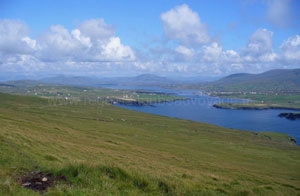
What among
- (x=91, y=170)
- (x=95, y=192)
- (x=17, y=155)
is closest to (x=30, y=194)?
(x=95, y=192)

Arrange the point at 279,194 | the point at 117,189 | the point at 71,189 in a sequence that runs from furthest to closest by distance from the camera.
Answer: the point at 279,194
the point at 117,189
the point at 71,189

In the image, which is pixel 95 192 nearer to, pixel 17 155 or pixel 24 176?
pixel 24 176

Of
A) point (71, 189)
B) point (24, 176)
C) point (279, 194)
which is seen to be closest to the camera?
point (71, 189)

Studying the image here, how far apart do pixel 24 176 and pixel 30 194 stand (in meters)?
2.93

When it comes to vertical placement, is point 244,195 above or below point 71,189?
below

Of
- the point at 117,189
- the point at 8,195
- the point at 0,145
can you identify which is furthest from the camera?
the point at 0,145

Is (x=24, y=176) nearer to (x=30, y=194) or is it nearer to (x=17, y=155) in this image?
(x=30, y=194)

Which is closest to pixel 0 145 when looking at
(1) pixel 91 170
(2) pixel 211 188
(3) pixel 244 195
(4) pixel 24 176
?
(4) pixel 24 176

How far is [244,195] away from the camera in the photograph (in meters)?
12.2

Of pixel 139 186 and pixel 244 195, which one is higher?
pixel 139 186

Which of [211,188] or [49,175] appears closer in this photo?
[49,175]

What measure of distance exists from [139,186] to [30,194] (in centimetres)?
473

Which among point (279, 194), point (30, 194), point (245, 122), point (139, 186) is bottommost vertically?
point (245, 122)

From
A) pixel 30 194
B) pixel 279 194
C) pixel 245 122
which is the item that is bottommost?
pixel 245 122
